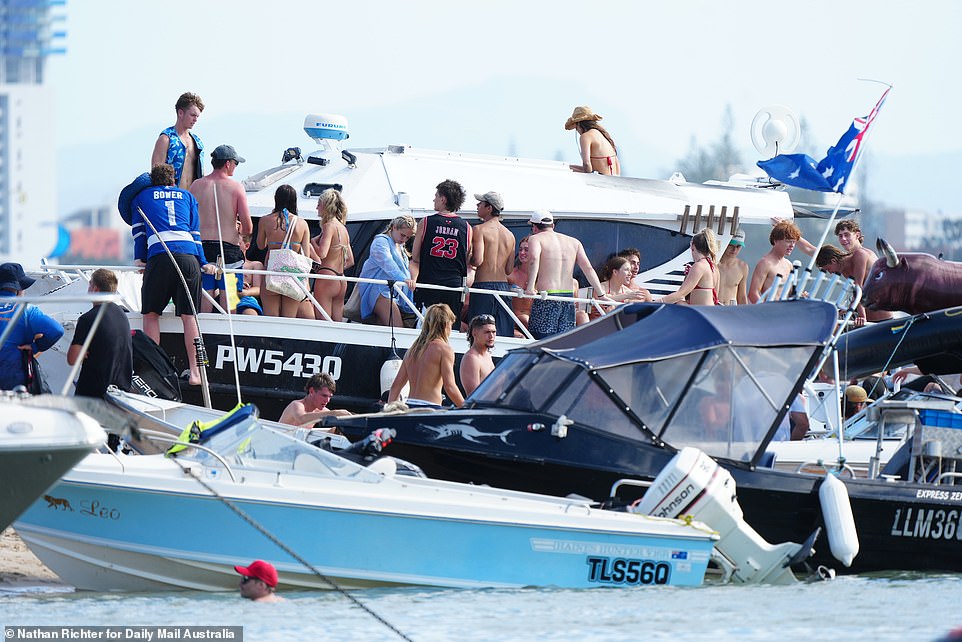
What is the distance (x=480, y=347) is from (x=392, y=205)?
120 inches

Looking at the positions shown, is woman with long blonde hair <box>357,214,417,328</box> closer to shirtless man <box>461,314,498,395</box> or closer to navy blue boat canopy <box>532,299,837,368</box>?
shirtless man <box>461,314,498,395</box>

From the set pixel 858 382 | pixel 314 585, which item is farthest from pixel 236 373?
pixel 858 382

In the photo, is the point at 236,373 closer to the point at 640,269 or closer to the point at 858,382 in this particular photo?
the point at 640,269

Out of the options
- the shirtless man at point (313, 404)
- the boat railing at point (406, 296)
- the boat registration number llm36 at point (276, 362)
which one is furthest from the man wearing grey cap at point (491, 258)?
the shirtless man at point (313, 404)

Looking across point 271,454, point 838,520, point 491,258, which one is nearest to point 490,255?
point 491,258

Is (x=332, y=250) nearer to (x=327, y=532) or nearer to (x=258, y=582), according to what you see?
(x=327, y=532)

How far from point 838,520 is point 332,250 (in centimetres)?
574

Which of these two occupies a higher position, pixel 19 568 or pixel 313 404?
pixel 313 404

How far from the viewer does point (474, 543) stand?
9.28 metres

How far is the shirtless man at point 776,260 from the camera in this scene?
14914 millimetres

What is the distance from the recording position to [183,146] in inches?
553

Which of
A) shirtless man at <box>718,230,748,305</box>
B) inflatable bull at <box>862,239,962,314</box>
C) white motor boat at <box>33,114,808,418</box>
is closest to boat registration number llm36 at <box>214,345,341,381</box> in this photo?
white motor boat at <box>33,114,808,418</box>

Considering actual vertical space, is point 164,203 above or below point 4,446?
above

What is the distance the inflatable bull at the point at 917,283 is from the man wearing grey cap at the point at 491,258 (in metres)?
3.31
